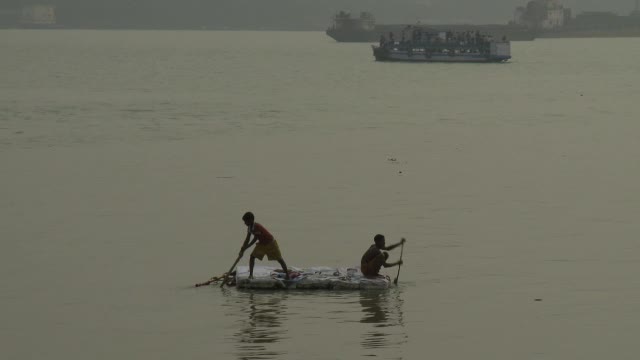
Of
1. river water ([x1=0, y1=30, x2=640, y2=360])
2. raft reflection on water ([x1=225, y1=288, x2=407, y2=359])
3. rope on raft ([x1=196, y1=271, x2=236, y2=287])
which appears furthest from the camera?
rope on raft ([x1=196, y1=271, x2=236, y2=287])

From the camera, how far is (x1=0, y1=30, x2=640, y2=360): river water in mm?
23250

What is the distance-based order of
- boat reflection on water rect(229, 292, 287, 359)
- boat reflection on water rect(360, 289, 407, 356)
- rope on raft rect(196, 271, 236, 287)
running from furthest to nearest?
rope on raft rect(196, 271, 236, 287) → boat reflection on water rect(360, 289, 407, 356) → boat reflection on water rect(229, 292, 287, 359)

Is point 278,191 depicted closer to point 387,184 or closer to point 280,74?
point 387,184

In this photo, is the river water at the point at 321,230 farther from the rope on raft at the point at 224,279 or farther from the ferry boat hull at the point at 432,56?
the ferry boat hull at the point at 432,56

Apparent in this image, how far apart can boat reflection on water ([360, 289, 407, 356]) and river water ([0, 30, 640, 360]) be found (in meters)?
0.07

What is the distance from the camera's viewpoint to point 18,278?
27641 millimetres

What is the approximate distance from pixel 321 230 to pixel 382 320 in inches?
373

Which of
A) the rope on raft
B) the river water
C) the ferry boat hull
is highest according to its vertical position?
the rope on raft

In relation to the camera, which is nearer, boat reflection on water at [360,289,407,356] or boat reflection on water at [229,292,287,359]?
boat reflection on water at [229,292,287,359]

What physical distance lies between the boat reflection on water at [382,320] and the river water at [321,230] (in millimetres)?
65

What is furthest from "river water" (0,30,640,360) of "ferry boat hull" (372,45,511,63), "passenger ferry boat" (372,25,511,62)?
"passenger ferry boat" (372,25,511,62)

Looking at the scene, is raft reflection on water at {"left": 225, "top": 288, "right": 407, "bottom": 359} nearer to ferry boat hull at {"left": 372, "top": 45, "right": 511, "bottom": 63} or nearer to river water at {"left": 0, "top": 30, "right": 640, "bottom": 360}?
river water at {"left": 0, "top": 30, "right": 640, "bottom": 360}

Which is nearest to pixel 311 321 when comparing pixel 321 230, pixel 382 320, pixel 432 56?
pixel 382 320

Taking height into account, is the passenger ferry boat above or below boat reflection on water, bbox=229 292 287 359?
below
